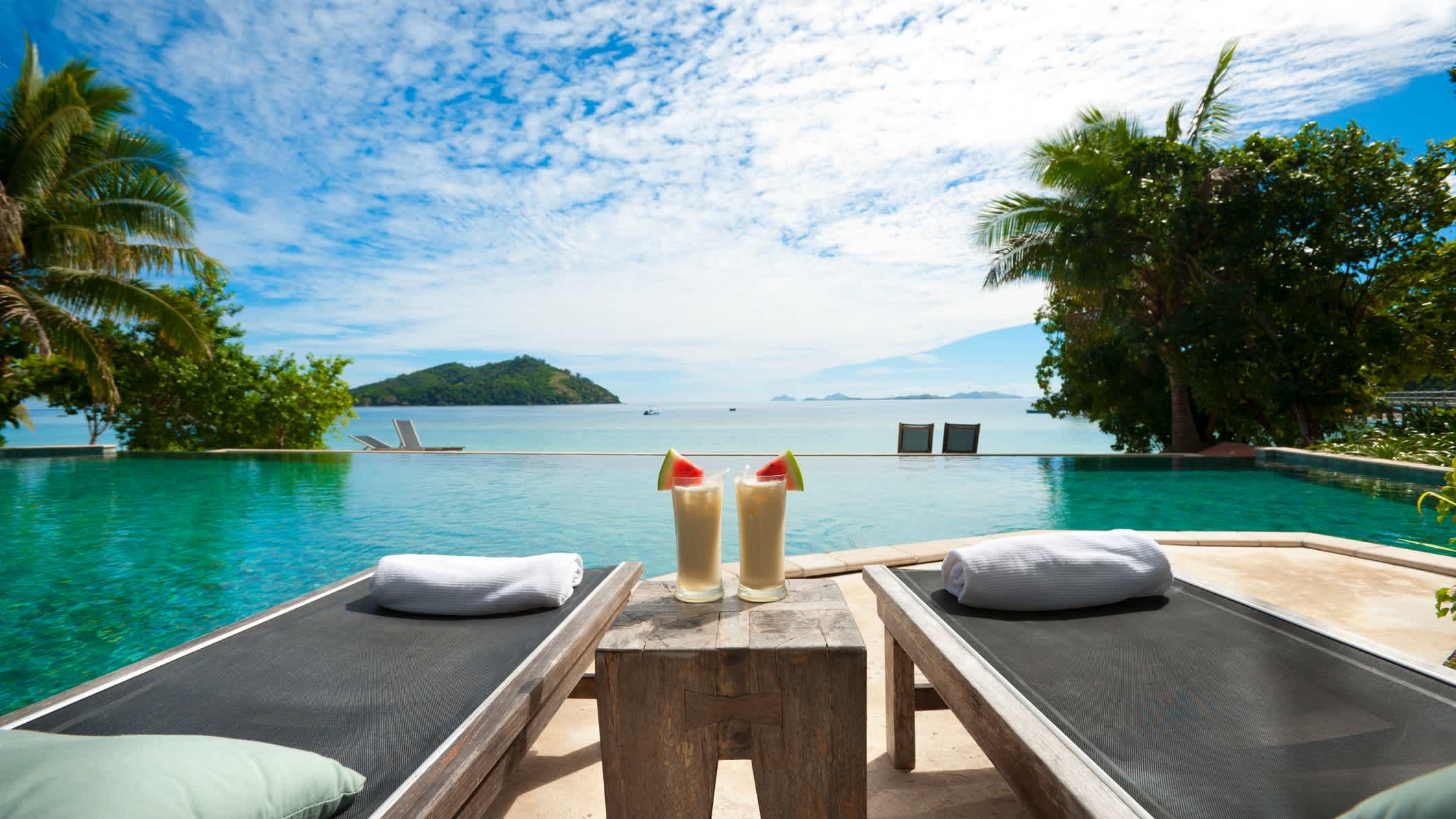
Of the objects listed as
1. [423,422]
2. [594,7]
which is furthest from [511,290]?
[423,422]

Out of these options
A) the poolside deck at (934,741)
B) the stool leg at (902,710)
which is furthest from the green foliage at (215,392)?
the stool leg at (902,710)

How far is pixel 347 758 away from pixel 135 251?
13161 millimetres

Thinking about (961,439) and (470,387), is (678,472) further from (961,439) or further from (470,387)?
(470,387)

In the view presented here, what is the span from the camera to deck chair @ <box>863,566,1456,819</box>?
3.01 feet

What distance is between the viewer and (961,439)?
36.5 feet

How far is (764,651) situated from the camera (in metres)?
1.08

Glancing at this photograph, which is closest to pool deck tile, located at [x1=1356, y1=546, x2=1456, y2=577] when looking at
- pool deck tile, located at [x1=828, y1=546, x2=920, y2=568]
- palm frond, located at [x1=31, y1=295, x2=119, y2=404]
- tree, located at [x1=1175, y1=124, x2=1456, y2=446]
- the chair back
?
pool deck tile, located at [x1=828, y1=546, x2=920, y2=568]

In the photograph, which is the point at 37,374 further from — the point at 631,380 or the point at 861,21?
the point at 631,380

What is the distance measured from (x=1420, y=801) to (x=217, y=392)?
48.7 ft

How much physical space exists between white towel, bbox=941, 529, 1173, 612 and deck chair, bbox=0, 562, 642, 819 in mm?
927

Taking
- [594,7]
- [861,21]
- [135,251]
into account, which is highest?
[594,7]

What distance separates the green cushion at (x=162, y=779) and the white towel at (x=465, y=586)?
0.80 m

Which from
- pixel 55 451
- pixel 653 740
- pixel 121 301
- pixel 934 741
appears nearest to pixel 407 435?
pixel 121 301

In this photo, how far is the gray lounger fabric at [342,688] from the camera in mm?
1100
